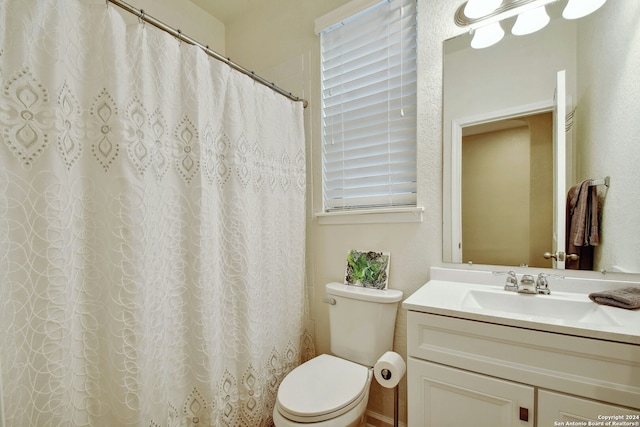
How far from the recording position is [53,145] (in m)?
0.74

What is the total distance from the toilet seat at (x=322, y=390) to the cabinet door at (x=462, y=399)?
0.83 feet

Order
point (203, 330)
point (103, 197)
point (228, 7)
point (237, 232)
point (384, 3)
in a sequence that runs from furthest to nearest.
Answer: point (228, 7) → point (384, 3) → point (237, 232) → point (203, 330) → point (103, 197)

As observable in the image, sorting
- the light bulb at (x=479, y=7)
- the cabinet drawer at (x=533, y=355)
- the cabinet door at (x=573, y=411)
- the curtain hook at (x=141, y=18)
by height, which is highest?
the light bulb at (x=479, y=7)

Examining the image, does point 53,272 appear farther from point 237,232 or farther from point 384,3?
point 384,3

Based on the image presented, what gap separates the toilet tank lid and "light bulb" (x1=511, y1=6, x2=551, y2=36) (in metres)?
1.28

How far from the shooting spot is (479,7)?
1135mm

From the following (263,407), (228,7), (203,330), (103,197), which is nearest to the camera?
(103,197)

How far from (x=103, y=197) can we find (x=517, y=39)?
1.71 metres

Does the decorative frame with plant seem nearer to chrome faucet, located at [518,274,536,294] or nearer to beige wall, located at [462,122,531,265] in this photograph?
beige wall, located at [462,122,531,265]

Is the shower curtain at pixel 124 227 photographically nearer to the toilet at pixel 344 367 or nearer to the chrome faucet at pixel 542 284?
the toilet at pixel 344 367

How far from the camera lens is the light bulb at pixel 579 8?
0.99 metres

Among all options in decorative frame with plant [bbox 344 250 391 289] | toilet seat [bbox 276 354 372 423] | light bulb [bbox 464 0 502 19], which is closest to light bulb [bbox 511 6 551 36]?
light bulb [bbox 464 0 502 19]

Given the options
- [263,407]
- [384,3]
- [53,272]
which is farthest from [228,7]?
[263,407]

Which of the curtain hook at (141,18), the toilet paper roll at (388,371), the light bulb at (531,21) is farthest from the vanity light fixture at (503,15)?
the toilet paper roll at (388,371)
